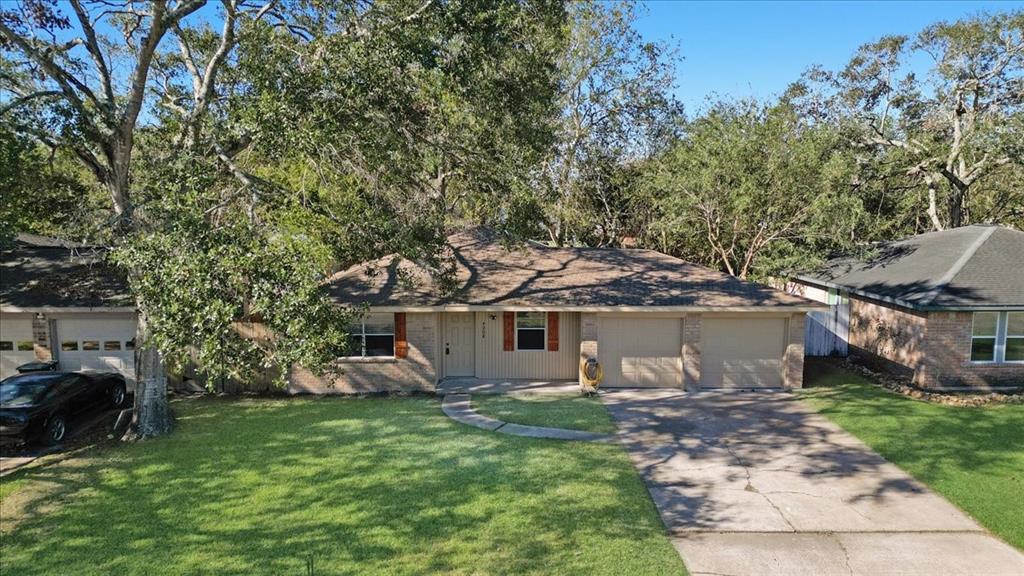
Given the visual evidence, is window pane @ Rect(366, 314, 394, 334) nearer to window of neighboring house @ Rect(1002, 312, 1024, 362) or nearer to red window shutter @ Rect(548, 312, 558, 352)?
red window shutter @ Rect(548, 312, 558, 352)

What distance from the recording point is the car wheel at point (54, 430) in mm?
11875

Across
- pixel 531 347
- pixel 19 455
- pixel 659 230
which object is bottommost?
pixel 19 455

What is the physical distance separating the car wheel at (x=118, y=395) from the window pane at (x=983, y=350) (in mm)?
21955

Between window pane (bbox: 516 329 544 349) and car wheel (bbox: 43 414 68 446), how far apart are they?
416 inches

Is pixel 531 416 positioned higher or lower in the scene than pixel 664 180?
lower

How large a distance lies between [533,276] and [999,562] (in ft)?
39.2

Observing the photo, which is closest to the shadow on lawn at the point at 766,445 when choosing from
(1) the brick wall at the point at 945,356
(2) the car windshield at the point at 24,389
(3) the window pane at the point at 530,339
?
(1) the brick wall at the point at 945,356

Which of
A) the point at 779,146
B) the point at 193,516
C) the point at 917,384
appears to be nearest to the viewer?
the point at 193,516

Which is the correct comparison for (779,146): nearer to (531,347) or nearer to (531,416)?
(531,347)

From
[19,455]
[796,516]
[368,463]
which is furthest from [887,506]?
[19,455]

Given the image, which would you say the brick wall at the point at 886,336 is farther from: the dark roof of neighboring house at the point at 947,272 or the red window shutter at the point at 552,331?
the red window shutter at the point at 552,331

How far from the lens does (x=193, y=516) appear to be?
27.6 feet

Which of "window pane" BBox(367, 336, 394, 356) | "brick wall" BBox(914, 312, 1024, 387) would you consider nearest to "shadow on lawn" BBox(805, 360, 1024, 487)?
"brick wall" BBox(914, 312, 1024, 387)

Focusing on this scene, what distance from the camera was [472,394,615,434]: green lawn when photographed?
12.8 meters
